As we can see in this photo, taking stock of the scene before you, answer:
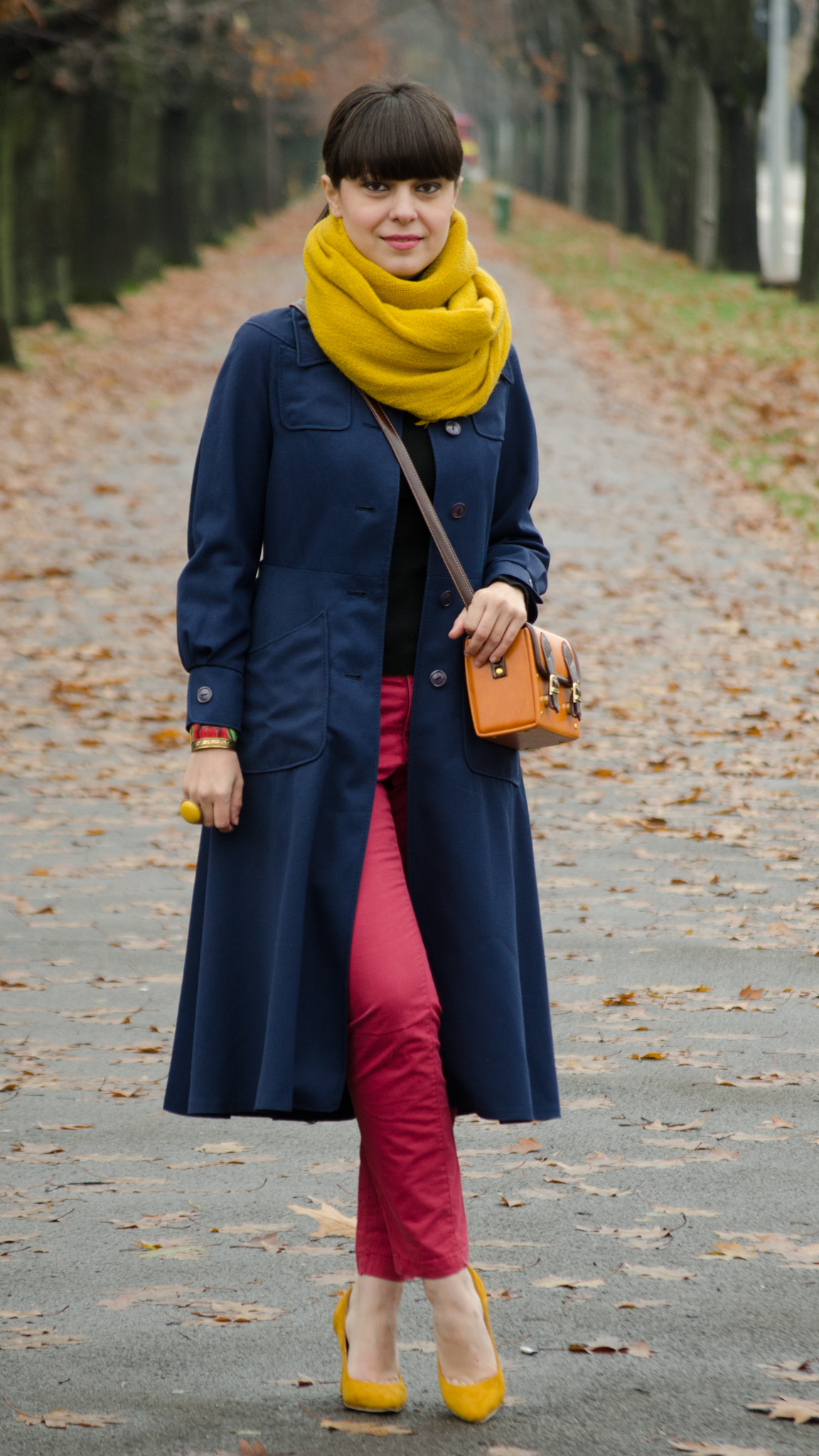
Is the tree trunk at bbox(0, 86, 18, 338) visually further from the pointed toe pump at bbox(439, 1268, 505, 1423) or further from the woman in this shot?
the pointed toe pump at bbox(439, 1268, 505, 1423)

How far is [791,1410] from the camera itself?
3082 mm

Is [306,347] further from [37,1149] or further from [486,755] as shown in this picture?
[37,1149]

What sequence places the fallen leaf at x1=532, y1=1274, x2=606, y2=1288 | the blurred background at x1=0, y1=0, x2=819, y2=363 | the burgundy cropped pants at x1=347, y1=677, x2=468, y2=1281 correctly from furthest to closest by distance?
the blurred background at x1=0, y1=0, x2=819, y2=363
the fallen leaf at x1=532, y1=1274, x2=606, y2=1288
the burgundy cropped pants at x1=347, y1=677, x2=468, y2=1281

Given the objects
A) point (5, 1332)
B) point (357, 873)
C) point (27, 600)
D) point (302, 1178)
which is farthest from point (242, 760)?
point (27, 600)

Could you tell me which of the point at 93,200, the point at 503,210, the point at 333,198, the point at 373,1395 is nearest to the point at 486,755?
the point at 333,198

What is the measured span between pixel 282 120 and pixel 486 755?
63.3 m

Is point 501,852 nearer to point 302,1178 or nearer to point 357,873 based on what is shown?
point 357,873

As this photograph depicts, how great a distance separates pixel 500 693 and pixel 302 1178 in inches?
64.8

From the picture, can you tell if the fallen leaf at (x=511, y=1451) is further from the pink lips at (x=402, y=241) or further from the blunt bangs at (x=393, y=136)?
the blunt bangs at (x=393, y=136)

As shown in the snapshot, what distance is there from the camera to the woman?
296 cm

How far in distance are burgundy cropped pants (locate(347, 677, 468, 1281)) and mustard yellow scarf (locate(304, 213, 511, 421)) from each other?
522 mm

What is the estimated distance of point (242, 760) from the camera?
3.06 meters

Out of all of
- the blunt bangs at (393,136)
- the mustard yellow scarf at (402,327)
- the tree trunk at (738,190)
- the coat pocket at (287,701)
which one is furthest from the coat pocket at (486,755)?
the tree trunk at (738,190)

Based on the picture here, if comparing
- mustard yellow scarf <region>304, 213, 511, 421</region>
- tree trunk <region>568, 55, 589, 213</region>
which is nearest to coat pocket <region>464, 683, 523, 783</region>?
mustard yellow scarf <region>304, 213, 511, 421</region>
